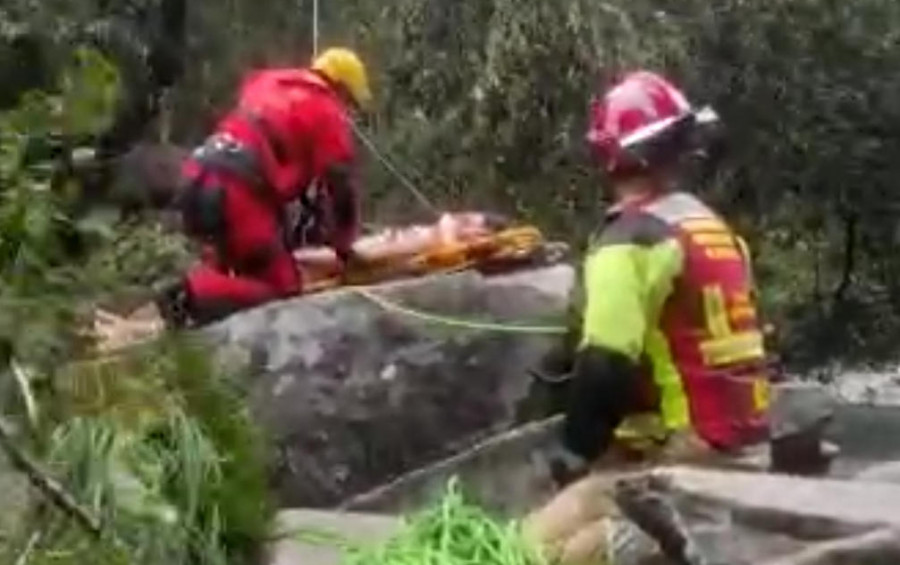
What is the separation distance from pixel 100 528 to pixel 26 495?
301 millimetres

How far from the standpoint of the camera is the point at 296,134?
10078 millimetres

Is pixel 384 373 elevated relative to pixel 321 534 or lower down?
lower down

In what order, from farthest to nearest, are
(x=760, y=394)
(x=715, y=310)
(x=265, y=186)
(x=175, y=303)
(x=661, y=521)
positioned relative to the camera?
(x=265, y=186) → (x=175, y=303) → (x=760, y=394) → (x=715, y=310) → (x=661, y=521)

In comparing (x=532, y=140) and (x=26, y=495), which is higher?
(x=26, y=495)

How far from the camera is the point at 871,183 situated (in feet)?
50.4

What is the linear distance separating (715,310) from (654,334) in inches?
6.1

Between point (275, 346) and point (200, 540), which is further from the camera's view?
point (275, 346)

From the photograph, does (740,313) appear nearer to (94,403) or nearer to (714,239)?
(714,239)

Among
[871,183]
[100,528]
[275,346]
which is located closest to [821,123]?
[871,183]

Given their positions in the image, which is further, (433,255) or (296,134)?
(296,134)

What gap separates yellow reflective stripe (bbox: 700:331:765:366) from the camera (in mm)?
A: 5930

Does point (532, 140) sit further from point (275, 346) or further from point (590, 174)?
point (275, 346)

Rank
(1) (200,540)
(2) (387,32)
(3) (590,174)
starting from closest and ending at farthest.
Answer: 1. (1) (200,540)
2. (3) (590,174)
3. (2) (387,32)

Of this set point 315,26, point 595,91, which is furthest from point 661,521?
point 315,26
